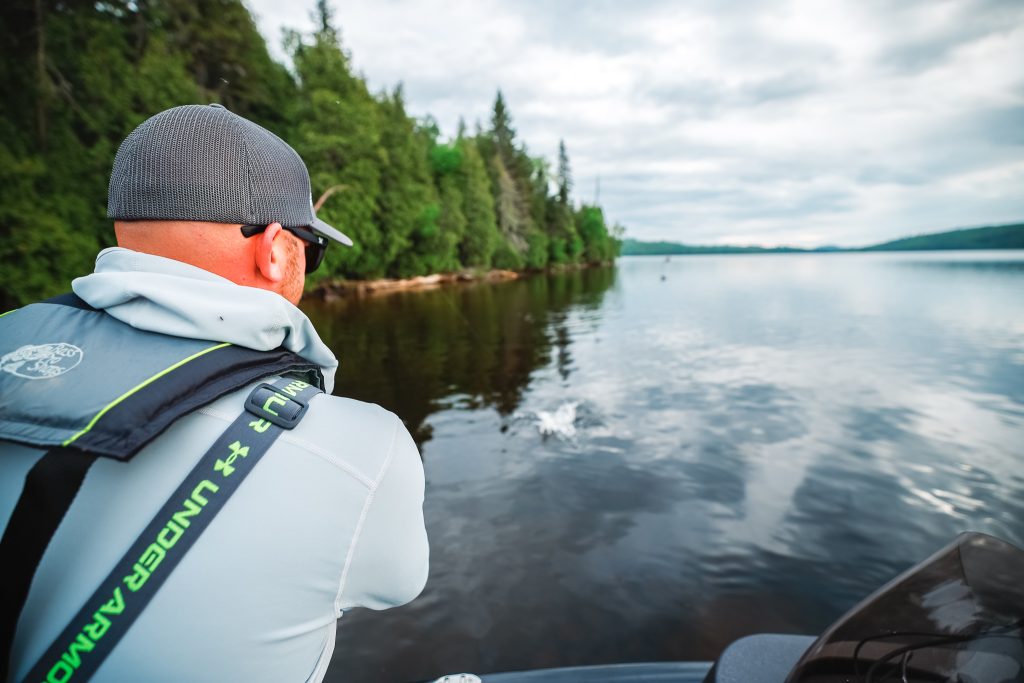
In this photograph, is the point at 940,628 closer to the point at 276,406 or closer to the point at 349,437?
the point at 349,437

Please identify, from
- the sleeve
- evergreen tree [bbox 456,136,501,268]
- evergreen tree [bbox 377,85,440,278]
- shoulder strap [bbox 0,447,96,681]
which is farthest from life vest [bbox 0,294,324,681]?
evergreen tree [bbox 456,136,501,268]

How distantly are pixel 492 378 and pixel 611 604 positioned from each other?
8.60 metres

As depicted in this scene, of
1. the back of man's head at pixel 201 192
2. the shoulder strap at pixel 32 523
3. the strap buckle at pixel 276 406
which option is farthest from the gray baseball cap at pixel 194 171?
the shoulder strap at pixel 32 523

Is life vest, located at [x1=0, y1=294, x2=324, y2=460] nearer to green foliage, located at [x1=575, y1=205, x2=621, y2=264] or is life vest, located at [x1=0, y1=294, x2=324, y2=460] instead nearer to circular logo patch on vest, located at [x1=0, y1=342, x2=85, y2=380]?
circular logo patch on vest, located at [x1=0, y1=342, x2=85, y2=380]

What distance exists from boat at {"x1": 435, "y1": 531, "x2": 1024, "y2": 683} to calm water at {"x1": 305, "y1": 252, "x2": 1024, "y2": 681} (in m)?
2.98

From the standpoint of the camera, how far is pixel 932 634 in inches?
59.1

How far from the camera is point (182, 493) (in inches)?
37.7

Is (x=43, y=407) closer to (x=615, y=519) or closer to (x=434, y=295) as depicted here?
(x=615, y=519)

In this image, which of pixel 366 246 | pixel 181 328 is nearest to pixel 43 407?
pixel 181 328

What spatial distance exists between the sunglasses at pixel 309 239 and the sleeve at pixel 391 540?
2.44 ft

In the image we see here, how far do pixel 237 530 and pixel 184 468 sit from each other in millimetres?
175

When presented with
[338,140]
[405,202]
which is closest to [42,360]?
[338,140]

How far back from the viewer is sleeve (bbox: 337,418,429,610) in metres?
1.09

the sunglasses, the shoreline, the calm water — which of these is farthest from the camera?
the shoreline
